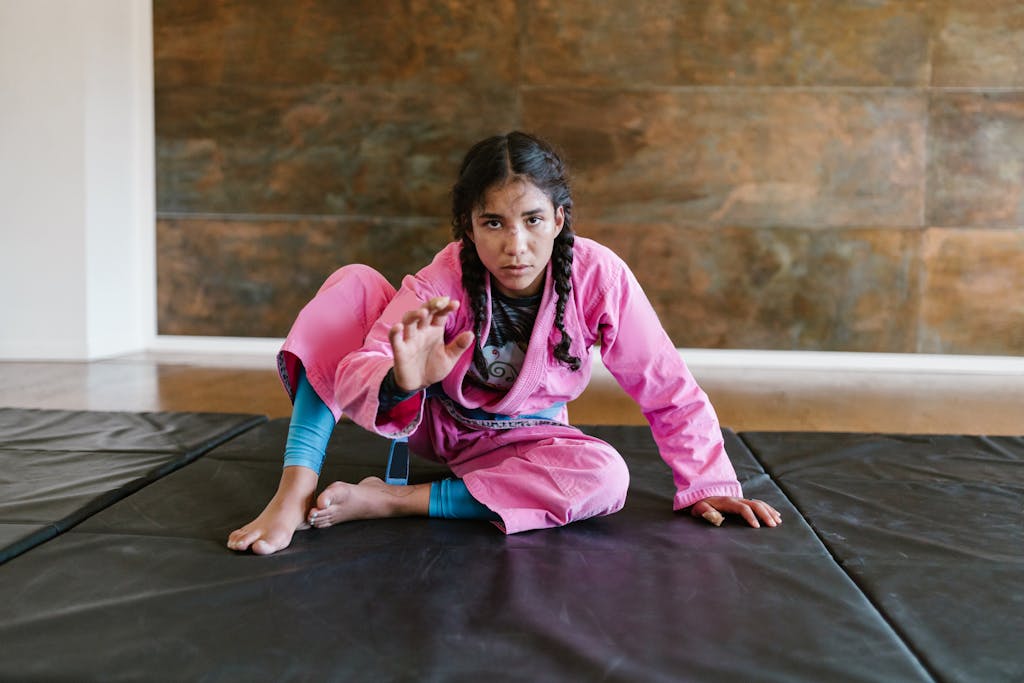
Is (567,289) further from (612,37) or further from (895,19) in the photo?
(895,19)

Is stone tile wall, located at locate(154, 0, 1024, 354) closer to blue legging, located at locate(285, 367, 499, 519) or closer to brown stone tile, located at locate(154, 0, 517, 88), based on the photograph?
brown stone tile, located at locate(154, 0, 517, 88)

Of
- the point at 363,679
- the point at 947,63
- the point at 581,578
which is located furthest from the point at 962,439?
the point at 947,63

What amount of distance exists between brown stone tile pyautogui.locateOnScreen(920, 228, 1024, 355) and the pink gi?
9.39 ft

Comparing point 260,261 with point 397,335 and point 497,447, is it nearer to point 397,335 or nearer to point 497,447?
point 497,447

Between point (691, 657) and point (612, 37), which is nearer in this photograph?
point (691, 657)

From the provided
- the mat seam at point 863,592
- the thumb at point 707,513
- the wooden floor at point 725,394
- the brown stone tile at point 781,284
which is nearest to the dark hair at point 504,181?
the thumb at point 707,513

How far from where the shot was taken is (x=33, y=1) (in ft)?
12.4

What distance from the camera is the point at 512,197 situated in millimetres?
1498

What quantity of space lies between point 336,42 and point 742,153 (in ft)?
6.13

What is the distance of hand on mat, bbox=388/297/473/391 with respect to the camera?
1.28 meters

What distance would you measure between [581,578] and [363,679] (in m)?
0.41

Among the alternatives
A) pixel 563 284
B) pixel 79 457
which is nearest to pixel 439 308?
pixel 563 284

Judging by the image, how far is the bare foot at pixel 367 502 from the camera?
150cm

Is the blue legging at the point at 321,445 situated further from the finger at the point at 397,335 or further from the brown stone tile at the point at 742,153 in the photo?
the brown stone tile at the point at 742,153
